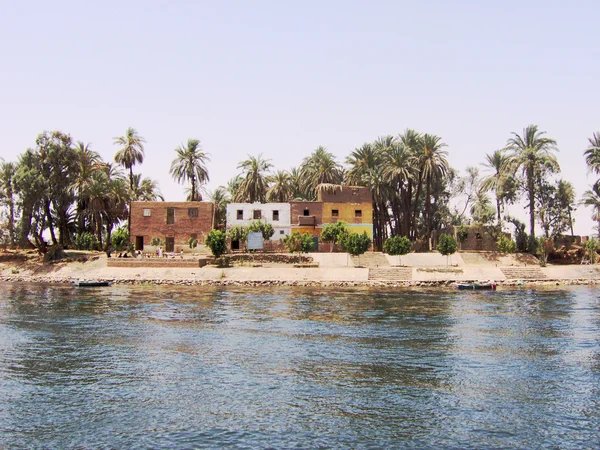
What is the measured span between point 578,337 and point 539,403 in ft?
44.1

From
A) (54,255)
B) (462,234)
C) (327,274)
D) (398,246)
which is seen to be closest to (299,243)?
(327,274)

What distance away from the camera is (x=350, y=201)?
282 feet

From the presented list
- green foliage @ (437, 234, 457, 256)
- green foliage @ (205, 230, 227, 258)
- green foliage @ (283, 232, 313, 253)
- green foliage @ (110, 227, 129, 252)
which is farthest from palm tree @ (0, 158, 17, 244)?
green foliage @ (437, 234, 457, 256)

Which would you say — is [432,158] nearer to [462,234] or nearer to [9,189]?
[462,234]

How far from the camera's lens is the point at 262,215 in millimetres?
84625

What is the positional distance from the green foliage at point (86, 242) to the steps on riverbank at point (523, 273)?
52.9m

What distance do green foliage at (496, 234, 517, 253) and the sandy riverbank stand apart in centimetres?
248

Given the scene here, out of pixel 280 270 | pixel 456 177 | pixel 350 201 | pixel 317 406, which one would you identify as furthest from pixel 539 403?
pixel 456 177

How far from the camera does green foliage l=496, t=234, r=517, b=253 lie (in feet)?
258

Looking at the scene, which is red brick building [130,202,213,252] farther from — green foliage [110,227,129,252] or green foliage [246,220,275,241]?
green foliage [246,220,275,241]

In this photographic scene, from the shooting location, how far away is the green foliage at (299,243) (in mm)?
76938

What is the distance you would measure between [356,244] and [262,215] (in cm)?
1568

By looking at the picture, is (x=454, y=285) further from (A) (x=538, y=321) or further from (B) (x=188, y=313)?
(B) (x=188, y=313)

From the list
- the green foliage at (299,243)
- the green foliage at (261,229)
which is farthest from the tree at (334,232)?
the green foliage at (261,229)
